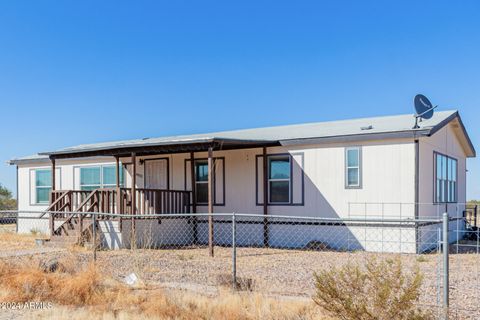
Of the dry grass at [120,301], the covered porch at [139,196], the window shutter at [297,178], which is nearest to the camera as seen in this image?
the dry grass at [120,301]

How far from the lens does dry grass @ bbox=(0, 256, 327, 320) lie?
5.43 metres

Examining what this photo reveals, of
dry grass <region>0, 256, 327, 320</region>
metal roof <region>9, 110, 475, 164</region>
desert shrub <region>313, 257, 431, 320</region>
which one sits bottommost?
dry grass <region>0, 256, 327, 320</region>

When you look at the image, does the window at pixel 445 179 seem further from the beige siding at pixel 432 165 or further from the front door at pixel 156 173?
the front door at pixel 156 173

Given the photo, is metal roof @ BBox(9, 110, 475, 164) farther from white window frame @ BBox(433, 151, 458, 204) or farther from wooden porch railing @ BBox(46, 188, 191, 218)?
wooden porch railing @ BBox(46, 188, 191, 218)

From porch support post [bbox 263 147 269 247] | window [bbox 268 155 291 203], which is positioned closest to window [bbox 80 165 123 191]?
porch support post [bbox 263 147 269 247]

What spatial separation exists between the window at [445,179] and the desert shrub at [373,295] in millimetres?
9571

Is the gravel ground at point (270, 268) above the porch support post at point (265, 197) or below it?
below

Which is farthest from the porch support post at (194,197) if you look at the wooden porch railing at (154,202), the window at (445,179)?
the window at (445,179)

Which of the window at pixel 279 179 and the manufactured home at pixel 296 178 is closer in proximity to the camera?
the manufactured home at pixel 296 178

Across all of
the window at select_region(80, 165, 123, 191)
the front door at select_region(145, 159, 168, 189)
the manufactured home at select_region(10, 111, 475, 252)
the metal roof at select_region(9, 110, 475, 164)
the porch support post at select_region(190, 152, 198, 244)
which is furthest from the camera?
the window at select_region(80, 165, 123, 191)

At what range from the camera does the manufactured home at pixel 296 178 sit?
12.1 metres

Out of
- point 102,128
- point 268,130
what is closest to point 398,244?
point 268,130

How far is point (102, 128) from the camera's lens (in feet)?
92.5

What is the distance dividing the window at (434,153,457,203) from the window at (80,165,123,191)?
11.0m
